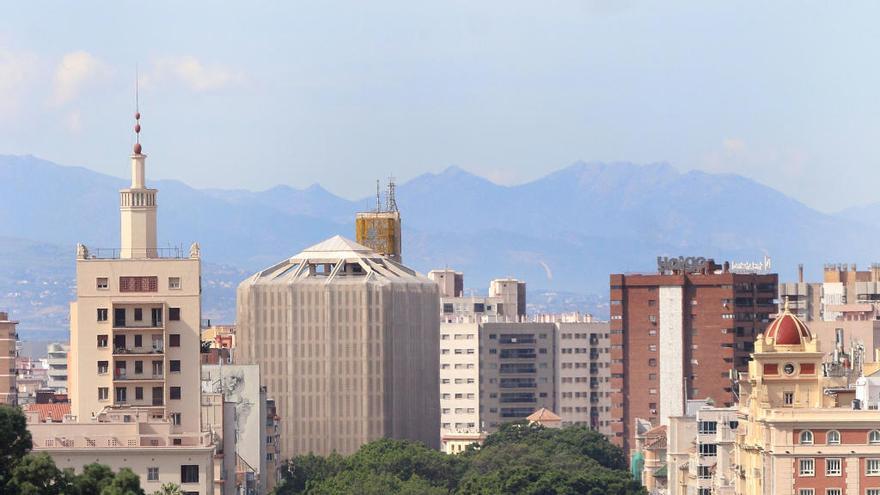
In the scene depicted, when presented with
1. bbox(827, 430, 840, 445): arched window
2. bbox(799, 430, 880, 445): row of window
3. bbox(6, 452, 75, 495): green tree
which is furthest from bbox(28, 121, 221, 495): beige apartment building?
bbox(6, 452, 75, 495): green tree

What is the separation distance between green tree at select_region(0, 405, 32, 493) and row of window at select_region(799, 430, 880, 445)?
45.1 metres

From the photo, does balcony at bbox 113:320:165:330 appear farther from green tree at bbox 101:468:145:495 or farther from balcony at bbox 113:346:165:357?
green tree at bbox 101:468:145:495

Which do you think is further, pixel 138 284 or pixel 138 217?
pixel 138 217

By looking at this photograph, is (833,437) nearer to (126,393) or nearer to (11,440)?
(126,393)

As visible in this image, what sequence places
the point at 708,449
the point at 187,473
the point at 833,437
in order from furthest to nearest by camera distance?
the point at 708,449, the point at 833,437, the point at 187,473

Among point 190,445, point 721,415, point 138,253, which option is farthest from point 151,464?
point 721,415

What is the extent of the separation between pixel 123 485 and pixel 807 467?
139ft

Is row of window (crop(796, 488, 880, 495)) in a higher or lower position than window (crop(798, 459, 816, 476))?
lower

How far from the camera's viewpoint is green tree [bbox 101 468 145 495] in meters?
104

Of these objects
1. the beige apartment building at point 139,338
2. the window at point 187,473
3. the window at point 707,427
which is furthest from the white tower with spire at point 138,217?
the window at point 707,427

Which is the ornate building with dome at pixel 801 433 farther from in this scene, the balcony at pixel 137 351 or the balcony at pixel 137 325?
the balcony at pixel 137 325

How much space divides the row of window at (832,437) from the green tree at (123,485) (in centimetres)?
4007

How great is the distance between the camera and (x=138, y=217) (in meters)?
163

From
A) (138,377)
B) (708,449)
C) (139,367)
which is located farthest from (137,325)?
(708,449)
